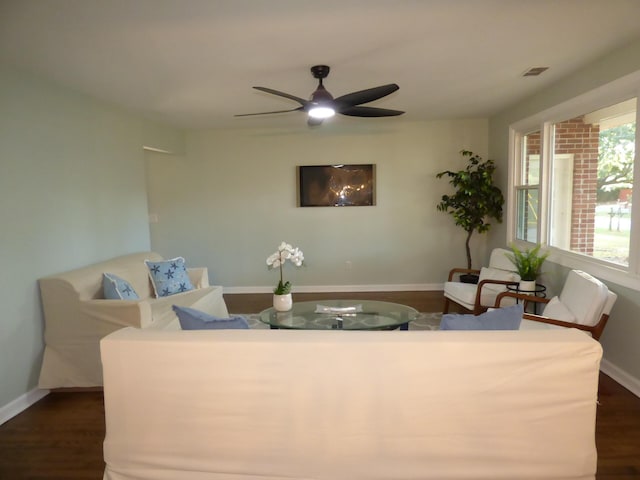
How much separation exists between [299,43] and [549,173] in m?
2.82

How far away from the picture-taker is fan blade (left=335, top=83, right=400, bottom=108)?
2.56 m

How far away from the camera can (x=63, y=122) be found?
3.24 metres

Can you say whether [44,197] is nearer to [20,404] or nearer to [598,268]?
[20,404]

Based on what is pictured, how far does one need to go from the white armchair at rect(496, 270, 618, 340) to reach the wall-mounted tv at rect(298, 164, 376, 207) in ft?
9.61

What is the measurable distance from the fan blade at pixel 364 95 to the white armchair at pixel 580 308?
70.7 inches

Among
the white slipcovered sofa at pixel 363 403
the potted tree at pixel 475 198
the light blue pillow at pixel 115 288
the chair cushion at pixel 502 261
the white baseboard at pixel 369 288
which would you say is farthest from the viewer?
the white baseboard at pixel 369 288

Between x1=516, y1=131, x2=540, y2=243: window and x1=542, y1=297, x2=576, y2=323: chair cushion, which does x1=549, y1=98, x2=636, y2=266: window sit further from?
x1=542, y1=297, x2=576, y2=323: chair cushion

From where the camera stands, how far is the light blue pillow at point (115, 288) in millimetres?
3088

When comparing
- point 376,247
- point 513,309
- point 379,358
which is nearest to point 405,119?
point 376,247

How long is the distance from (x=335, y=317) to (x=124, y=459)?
175cm

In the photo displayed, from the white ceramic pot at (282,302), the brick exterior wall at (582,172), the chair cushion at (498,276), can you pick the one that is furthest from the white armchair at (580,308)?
the white ceramic pot at (282,302)

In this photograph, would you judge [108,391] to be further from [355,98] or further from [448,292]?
[448,292]

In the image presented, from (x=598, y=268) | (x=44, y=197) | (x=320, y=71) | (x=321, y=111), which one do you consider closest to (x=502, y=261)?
(x=598, y=268)

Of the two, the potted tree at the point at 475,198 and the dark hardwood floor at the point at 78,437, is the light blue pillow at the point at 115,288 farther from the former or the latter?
the potted tree at the point at 475,198
